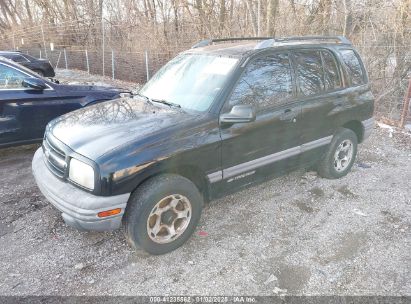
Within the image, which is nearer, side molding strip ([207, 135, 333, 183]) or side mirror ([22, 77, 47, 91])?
side molding strip ([207, 135, 333, 183])

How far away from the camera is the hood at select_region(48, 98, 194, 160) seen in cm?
291

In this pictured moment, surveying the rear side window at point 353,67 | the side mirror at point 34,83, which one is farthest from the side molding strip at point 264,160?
the side mirror at point 34,83

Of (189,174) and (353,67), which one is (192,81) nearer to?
(189,174)

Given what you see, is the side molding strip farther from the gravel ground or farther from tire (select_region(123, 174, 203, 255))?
the gravel ground

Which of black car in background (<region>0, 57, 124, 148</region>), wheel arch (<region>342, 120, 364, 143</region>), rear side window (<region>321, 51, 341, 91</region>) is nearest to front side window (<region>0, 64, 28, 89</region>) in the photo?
black car in background (<region>0, 57, 124, 148</region>)

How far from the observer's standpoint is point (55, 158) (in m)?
3.16

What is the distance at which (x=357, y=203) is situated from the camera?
421 centimetres

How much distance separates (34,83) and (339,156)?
4584 millimetres

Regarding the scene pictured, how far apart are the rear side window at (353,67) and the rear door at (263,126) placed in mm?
1129

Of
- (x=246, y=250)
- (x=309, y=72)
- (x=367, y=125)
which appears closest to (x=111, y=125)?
(x=246, y=250)

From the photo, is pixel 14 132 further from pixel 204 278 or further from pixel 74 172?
pixel 204 278

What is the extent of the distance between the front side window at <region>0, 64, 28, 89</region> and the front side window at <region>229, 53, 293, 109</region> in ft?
11.9

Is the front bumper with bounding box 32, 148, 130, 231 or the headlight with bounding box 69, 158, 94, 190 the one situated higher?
the headlight with bounding box 69, 158, 94, 190

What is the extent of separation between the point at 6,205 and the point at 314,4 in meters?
9.42
